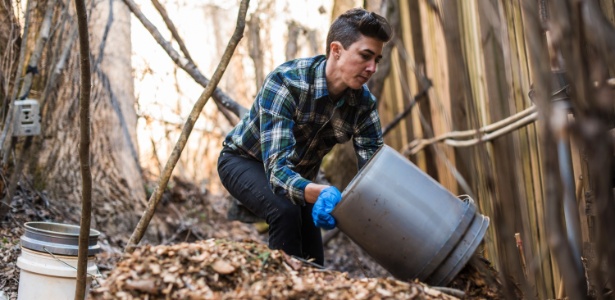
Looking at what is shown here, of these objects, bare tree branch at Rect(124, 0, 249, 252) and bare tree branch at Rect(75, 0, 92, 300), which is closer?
bare tree branch at Rect(75, 0, 92, 300)

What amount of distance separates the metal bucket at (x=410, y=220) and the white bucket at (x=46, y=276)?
3.95ft

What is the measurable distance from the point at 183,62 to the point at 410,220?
8.44 ft

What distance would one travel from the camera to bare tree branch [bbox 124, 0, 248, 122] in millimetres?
4233

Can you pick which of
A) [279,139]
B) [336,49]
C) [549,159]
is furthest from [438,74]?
[549,159]

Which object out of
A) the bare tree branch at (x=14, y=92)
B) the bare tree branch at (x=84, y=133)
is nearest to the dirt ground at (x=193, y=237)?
the bare tree branch at (x=84, y=133)

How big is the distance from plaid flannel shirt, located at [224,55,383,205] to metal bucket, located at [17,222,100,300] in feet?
2.76

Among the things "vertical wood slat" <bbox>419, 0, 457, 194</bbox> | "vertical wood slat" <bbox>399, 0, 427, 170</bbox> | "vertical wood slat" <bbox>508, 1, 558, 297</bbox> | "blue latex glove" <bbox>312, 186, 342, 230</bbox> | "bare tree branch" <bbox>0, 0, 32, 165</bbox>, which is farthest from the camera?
"vertical wood slat" <bbox>399, 0, 427, 170</bbox>

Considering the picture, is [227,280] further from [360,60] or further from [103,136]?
[103,136]

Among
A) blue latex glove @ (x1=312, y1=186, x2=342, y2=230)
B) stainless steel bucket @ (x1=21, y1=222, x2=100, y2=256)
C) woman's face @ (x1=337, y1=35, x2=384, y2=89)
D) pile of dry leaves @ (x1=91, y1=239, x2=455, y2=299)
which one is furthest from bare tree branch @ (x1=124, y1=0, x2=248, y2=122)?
pile of dry leaves @ (x1=91, y1=239, x2=455, y2=299)

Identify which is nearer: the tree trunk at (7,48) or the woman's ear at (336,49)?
the woman's ear at (336,49)

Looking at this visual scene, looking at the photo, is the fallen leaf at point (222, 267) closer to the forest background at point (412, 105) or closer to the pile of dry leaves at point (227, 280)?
the pile of dry leaves at point (227, 280)

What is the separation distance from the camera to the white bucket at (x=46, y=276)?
2961mm

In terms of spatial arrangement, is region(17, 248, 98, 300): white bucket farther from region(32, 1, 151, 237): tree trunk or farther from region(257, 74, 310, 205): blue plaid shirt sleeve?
region(32, 1, 151, 237): tree trunk

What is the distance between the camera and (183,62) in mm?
4684
